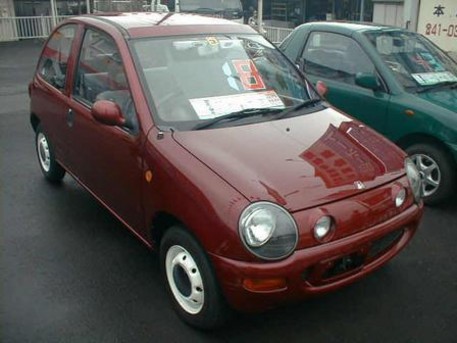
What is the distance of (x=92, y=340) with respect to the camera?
279 centimetres

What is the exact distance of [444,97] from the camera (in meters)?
4.57

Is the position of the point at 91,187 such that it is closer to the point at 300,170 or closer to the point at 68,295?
the point at 68,295

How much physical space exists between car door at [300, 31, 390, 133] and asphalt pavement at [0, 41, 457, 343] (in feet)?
3.80

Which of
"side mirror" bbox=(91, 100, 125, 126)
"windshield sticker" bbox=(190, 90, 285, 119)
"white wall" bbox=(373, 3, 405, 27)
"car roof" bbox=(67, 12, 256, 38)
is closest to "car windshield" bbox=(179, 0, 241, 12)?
"white wall" bbox=(373, 3, 405, 27)

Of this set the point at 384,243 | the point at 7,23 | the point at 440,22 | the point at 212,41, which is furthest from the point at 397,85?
the point at 7,23

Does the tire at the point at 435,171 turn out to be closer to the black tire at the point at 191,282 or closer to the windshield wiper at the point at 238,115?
the windshield wiper at the point at 238,115

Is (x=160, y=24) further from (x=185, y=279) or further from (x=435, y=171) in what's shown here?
(x=435, y=171)

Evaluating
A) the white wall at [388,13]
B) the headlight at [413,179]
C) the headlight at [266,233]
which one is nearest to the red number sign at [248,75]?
the headlight at [413,179]

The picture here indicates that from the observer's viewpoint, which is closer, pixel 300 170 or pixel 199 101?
pixel 300 170

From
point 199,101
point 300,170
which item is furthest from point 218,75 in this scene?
point 300,170

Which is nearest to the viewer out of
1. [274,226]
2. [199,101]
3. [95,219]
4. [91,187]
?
[274,226]

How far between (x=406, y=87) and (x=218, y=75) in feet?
7.30

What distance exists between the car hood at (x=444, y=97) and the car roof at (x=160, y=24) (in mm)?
1841

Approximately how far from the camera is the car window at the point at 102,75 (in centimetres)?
325
